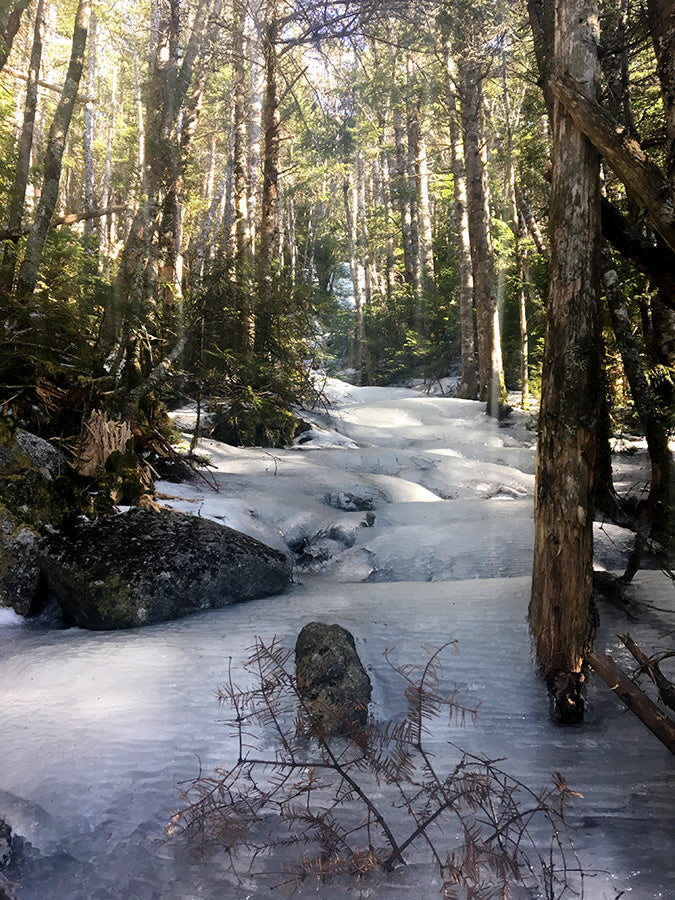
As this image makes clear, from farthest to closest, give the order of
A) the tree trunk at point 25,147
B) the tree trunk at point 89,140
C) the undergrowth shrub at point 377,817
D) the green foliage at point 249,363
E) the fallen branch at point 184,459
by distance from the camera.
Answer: the tree trunk at point 89,140
the green foliage at point 249,363
the tree trunk at point 25,147
the fallen branch at point 184,459
the undergrowth shrub at point 377,817

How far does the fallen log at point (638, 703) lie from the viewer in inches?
96.9

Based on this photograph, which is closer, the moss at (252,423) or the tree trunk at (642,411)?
the tree trunk at (642,411)

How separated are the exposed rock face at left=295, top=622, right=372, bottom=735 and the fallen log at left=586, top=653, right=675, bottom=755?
1.14 meters

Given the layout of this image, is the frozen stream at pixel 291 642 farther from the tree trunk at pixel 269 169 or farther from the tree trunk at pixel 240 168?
the tree trunk at pixel 240 168

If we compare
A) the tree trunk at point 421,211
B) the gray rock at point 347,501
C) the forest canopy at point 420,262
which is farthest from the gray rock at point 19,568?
the tree trunk at point 421,211

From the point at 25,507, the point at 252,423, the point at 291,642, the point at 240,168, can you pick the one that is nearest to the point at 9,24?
the point at 240,168

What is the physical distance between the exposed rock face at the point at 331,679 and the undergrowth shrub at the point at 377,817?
3.3 inches

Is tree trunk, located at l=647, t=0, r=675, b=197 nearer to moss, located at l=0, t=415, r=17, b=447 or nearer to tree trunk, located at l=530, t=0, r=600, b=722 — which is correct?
tree trunk, located at l=530, t=0, r=600, b=722

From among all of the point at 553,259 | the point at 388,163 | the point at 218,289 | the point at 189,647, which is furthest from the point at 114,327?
the point at 388,163

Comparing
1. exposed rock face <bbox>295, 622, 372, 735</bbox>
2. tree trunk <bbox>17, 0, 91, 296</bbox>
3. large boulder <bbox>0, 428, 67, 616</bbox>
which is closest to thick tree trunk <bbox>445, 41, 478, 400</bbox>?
tree trunk <bbox>17, 0, 91, 296</bbox>

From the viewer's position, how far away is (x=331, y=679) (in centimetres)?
303

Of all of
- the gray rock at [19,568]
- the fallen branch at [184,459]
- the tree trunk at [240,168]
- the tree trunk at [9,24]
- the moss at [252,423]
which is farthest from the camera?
the tree trunk at [240,168]

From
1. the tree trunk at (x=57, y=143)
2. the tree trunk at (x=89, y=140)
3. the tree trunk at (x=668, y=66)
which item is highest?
the tree trunk at (x=89, y=140)

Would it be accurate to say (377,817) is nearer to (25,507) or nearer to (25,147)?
(25,507)
